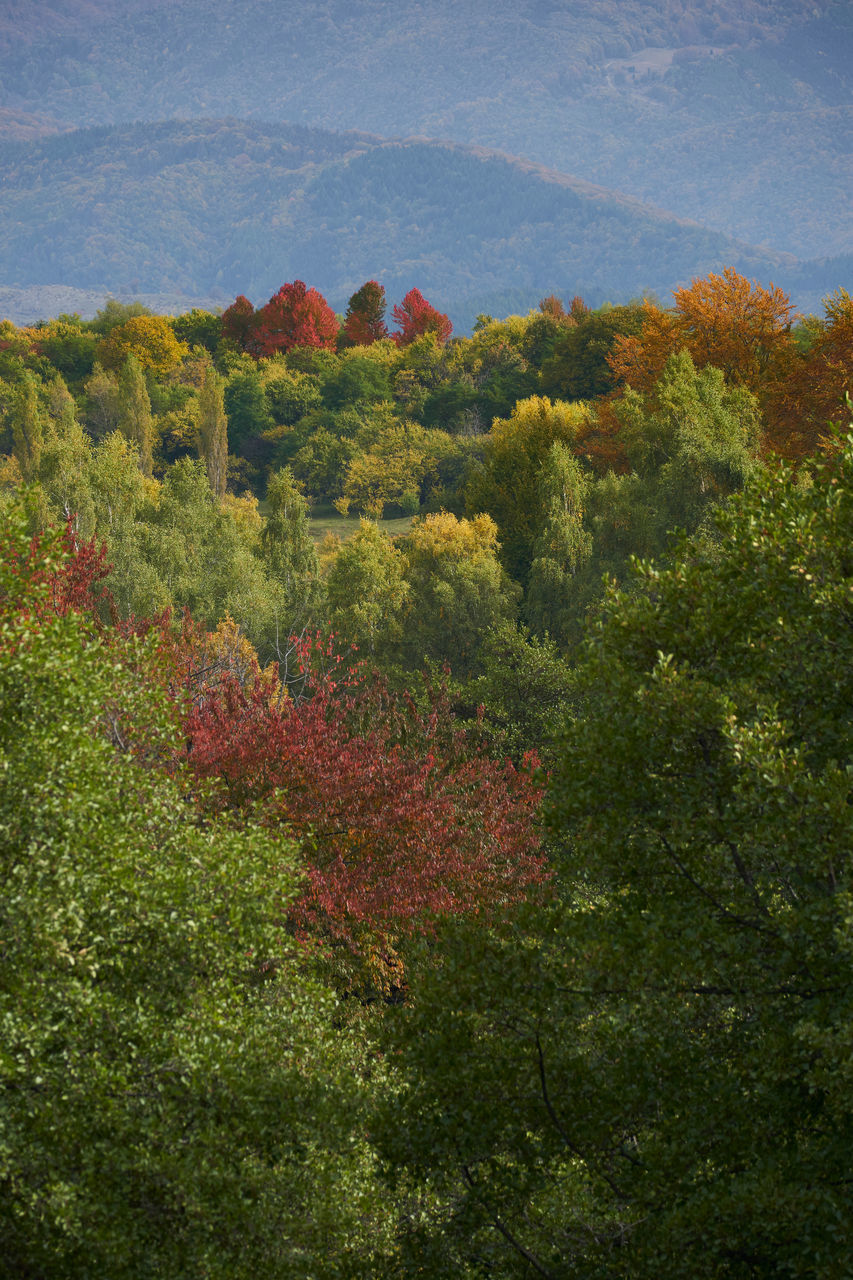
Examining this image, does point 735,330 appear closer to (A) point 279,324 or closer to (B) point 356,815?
(B) point 356,815

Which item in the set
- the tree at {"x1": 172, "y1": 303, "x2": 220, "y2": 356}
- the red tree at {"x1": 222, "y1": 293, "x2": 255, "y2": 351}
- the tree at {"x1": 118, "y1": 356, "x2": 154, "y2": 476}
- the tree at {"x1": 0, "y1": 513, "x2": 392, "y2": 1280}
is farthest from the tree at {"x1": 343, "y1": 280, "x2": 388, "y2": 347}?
the tree at {"x1": 0, "y1": 513, "x2": 392, "y2": 1280}

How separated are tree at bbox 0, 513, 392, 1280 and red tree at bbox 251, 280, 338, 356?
120 m

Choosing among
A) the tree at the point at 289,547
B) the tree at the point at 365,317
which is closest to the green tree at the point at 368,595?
the tree at the point at 289,547

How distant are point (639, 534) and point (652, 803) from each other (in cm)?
3103

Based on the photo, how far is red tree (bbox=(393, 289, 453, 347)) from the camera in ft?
430

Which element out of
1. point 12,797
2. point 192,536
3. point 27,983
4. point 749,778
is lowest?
point 192,536

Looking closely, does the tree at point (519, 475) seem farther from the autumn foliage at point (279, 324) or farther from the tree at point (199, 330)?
the tree at point (199, 330)

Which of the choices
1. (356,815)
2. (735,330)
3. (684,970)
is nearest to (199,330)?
(735,330)

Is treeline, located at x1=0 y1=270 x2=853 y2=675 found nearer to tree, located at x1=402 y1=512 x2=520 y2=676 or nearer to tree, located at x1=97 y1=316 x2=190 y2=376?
tree, located at x1=402 y1=512 x2=520 y2=676

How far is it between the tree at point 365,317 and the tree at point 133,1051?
12062cm

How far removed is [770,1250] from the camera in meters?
9.48

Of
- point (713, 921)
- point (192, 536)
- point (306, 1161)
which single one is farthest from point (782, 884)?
point (192, 536)

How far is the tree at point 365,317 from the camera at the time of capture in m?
129

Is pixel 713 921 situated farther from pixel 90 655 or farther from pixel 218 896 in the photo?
pixel 90 655
